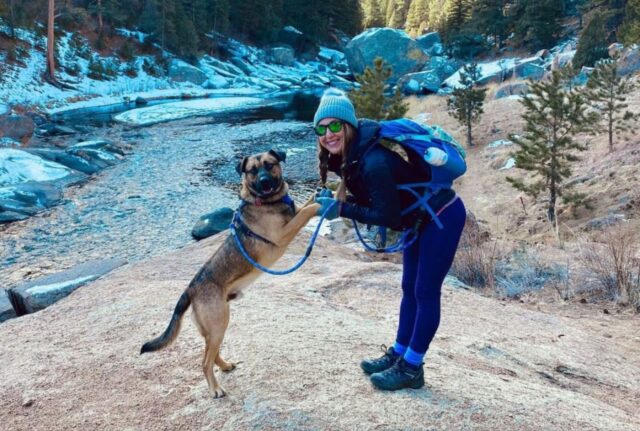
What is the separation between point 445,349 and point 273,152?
93.2 inches

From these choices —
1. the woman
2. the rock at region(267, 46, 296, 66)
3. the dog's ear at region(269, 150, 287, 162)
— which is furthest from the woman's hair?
the rock at region(267, 46, 296, 66)

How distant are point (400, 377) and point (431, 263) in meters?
0.86

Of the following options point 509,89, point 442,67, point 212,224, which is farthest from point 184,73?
point 212,224

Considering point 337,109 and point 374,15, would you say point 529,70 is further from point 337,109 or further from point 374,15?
point 374,15

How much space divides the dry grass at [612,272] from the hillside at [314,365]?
0.38 metres

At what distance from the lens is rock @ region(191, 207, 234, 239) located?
39.5ft

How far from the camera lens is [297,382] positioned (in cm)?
377

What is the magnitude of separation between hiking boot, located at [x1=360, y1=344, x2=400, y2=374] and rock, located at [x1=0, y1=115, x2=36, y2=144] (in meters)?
21.0

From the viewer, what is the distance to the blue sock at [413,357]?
3.56 meters

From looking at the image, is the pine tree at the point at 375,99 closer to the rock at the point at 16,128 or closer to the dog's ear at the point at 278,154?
the dog's ear at the point at 278,154

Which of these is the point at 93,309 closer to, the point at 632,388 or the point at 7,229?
the point at 632,388

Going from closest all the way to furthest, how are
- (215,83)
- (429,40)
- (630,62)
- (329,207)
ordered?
1. (329,207)
2. (630,62)
3. (215,83)
4. (429,40)

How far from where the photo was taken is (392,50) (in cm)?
5241

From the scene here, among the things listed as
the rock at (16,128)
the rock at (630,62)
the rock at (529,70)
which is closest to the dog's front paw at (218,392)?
the rock at (16,128)
